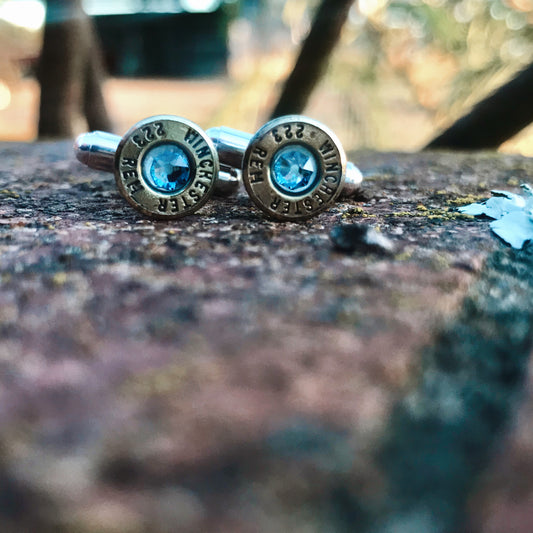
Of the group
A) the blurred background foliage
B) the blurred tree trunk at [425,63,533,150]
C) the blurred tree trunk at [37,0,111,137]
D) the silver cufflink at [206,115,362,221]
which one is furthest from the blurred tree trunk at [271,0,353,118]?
the silver cufflink at [206,115,362,221]

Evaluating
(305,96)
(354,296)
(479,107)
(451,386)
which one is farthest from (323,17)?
(451,386)

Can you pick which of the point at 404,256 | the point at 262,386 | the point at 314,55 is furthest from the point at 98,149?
the point at 314,55

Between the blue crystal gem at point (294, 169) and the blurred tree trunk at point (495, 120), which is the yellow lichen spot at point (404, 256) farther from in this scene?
the blurred tree trunk at point (495, 120)

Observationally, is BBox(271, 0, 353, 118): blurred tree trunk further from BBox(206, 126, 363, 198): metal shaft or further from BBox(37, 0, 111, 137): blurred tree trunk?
BBox(206, 126, 363, 198): metal shaft

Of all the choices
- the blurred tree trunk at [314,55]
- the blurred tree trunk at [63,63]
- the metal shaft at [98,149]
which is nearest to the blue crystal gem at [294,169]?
the metal shaft at [98,149]

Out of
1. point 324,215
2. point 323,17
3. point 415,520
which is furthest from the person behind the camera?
point 323,17

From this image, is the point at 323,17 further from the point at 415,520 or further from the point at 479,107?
the point at 415,520
